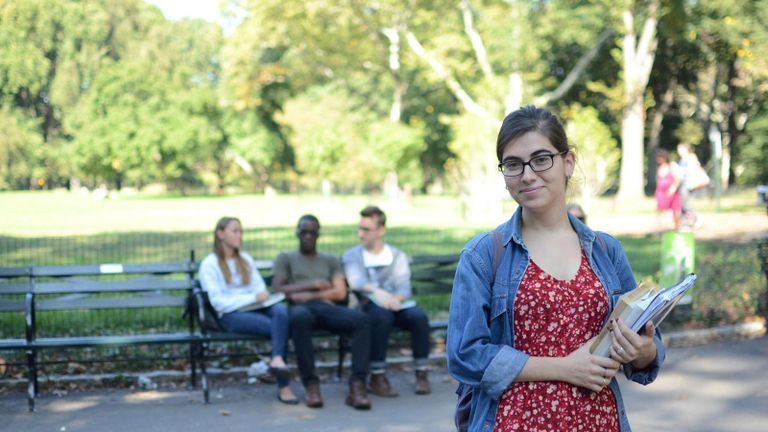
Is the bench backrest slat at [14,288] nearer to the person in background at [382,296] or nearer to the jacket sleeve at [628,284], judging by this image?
the person in background at [382,296]

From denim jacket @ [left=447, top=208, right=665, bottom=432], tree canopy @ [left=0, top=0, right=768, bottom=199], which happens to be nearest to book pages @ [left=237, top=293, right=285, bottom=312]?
tree canopy @ [left=0, top=0, right=768, bottom=199]

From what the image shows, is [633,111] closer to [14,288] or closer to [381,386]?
[381,386]

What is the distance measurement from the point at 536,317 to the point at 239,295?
5.65 m

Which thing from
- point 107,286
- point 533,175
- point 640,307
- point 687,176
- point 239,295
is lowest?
point 239,295

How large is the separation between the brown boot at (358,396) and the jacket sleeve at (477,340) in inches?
182

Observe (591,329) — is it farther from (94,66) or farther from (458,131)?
(458,131)

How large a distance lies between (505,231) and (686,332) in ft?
24.8

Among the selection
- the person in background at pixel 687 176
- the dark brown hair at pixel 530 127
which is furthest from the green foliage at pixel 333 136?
the dark brown hair at pixel 530 127

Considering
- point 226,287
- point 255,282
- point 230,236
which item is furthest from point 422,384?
point 230,236

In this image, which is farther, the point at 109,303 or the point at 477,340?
the point at 109,303

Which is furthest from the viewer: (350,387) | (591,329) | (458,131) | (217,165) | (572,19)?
(217,165)

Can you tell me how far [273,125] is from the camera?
59250 mm

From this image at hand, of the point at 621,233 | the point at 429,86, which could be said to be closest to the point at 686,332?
the point at 621,233

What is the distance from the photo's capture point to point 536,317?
2.73 m
